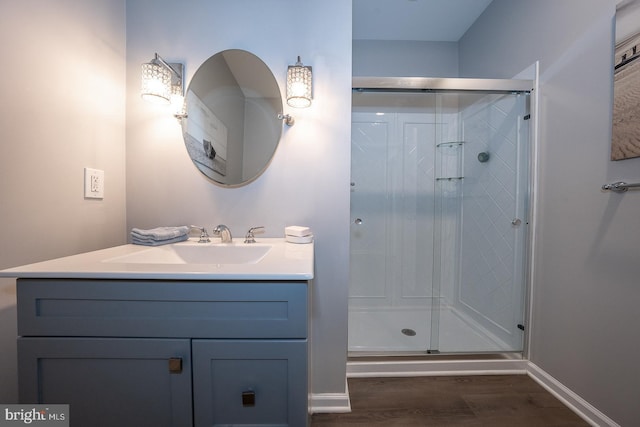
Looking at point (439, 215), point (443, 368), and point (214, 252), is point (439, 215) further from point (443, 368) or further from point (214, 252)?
point (214, 252)

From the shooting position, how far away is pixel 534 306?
1444 mm

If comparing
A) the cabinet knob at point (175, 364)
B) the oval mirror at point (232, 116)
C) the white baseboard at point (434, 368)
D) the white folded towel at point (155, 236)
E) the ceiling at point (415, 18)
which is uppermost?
the ceiling at point (415, 18)

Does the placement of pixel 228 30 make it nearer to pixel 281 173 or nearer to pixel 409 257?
pixel 281 173

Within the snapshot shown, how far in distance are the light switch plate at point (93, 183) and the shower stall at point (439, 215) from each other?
1397 mm

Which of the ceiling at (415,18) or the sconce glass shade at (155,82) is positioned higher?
the ceiling at (415,18)

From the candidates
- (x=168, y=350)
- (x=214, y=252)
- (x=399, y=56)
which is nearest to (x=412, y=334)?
(x=214, y=252)

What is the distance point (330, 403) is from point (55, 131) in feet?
5.45

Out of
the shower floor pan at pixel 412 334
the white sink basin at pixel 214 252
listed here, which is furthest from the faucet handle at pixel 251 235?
the shower floor pan at pixel 412 334

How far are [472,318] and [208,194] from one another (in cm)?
210

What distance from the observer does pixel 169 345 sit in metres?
0.65

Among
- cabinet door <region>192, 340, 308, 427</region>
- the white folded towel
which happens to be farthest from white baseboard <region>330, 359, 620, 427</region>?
the white folded towel

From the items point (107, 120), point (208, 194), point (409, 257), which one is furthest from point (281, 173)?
point (409, 257)

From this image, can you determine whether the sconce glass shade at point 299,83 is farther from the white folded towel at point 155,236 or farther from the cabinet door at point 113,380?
the cabinet door at point 113,380

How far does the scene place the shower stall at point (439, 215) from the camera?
1.53m
